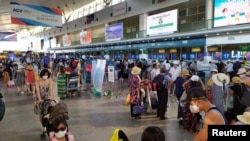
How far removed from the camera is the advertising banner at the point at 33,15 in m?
10.2

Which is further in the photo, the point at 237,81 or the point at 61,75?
the point at 61,75

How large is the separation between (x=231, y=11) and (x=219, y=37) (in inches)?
89.2

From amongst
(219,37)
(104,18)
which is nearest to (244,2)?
(219,37)

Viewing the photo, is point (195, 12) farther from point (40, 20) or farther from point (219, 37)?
point (40, 20)

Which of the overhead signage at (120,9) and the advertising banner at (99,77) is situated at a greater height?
the overhead signage at (120,9)

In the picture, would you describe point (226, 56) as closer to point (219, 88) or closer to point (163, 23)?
point (163, 23)

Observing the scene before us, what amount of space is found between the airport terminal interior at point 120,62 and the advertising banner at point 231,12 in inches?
2.6

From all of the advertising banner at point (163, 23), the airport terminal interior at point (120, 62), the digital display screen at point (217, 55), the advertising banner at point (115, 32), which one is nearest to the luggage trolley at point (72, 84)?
the airport terminal interior at point (120, 62)

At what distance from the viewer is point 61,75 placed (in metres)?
11.5

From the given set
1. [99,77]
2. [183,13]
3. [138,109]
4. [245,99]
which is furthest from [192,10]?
[245,99]

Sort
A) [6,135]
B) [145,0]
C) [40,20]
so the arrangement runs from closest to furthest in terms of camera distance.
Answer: [6,135]
[40,20]
[145,0]

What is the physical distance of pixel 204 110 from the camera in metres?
2.83

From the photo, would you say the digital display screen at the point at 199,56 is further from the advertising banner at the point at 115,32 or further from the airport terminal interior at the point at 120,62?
the advertising banner at the point at 115,32

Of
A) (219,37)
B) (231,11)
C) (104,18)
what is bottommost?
(219,37)
